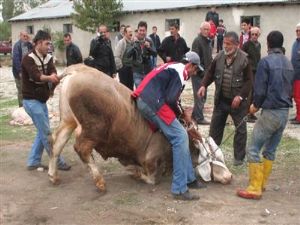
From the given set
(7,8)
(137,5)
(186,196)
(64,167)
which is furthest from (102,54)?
(7,8)

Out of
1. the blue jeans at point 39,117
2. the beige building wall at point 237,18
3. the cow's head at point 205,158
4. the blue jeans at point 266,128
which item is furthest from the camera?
the beige building wall at point 237,18

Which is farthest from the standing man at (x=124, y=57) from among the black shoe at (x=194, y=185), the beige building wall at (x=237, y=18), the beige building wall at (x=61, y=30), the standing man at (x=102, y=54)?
the beige building wall at (x=61, y=30)

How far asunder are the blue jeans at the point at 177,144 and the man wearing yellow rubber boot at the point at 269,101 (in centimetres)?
71

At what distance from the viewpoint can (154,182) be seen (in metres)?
6.40

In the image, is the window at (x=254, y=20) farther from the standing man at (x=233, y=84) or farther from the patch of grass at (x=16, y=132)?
the standing man at (x=233, y=84)

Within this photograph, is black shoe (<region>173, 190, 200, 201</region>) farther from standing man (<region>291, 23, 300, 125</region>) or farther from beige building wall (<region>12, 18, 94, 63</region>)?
beige building wall (<region>12, 18, 94, 63</region>)

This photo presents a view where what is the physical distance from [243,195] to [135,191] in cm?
130

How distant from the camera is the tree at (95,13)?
27.3 m

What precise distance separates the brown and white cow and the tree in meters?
21.7

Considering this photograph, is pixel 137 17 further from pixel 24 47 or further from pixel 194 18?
pixel 24 47

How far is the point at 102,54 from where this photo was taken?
1063cm

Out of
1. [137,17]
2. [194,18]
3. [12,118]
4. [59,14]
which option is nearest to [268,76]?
[12,118]

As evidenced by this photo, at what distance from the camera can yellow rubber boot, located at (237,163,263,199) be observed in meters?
5.84

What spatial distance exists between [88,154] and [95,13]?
72.7 ft
